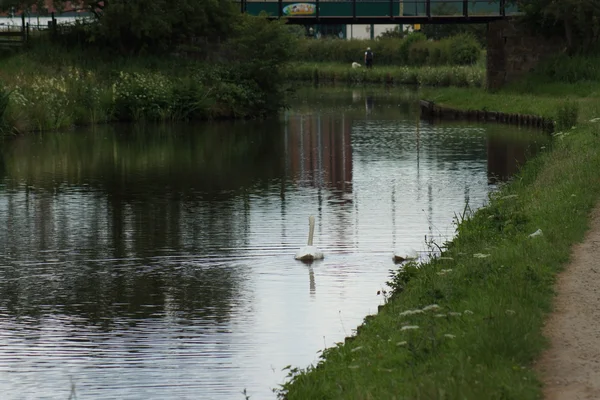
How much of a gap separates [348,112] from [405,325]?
39729 millimetres

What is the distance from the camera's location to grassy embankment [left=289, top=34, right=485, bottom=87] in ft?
236

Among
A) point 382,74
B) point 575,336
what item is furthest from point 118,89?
point 382,74

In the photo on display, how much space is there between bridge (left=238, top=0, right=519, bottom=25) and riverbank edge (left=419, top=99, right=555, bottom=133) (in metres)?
4.25

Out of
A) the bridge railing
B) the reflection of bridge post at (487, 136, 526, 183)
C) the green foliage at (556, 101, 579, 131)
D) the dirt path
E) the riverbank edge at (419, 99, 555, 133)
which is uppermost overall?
the bridge railing

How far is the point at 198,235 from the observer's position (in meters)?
19.1

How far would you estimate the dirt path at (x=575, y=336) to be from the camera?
8.21 meters

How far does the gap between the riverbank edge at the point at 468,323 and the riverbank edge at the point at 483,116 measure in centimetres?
2260

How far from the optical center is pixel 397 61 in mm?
83688

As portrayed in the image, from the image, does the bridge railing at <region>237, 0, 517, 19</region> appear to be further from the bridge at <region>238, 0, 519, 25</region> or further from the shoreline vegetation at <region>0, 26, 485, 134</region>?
the shoreline vegetation at <region>0, 26, 485, 134</region>

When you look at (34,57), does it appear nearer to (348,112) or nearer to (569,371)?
(348,112)

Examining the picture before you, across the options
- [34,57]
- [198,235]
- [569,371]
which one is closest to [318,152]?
[198,235]

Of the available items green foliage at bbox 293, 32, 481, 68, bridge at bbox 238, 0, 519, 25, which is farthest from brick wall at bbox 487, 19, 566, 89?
green foliage at bbox 293, 32, 481, 68

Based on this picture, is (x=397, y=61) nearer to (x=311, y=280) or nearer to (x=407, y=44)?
(x=407, y=44)

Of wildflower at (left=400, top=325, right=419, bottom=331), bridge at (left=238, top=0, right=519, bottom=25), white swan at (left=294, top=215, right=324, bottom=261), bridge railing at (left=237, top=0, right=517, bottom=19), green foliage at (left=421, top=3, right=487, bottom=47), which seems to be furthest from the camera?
green foliage at (left=421, top=3, right=487, bottom=47)
